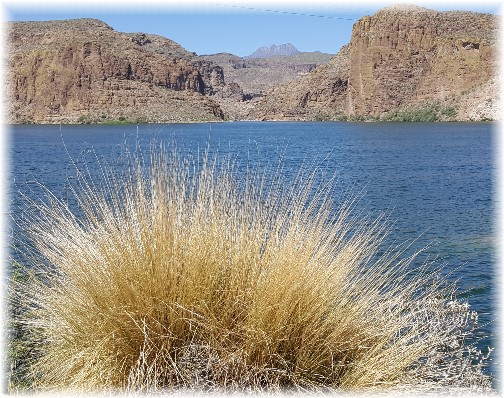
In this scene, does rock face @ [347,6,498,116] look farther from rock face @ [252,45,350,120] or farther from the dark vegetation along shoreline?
rock face @ [252,45,350,120]

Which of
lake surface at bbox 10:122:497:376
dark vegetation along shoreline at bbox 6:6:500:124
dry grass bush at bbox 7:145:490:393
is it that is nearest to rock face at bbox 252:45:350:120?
dark vegetation along shoreline at bbox 6:6:500:124

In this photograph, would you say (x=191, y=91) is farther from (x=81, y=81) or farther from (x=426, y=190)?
(x=426, y=190)

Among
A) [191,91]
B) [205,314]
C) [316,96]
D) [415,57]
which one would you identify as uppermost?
[415,57]

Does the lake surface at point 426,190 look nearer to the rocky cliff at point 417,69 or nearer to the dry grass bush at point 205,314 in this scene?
the dry grass bush at point 205,314

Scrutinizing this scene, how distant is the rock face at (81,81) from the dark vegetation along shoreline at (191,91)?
0.19 metres

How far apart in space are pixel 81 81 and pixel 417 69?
65815mm

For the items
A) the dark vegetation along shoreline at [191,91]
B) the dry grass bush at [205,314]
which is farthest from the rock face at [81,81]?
the dry grass bush at [205,314]

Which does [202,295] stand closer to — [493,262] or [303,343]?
[303,343]

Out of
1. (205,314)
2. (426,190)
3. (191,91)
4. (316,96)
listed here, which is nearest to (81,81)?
(191,91)

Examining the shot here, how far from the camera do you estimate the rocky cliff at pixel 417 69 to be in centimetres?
9956

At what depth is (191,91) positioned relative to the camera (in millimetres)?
138750

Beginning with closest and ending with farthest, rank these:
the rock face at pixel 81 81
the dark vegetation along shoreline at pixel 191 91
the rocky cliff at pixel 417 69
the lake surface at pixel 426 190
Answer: the lake surface at pixel 426 190 → the rocky cliff at pixel 417 69 → the dark vegetation along shoreline at pixel 191 91 → the rock face at pixel 81 81

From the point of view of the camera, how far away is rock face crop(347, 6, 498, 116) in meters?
102

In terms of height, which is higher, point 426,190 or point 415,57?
point 415,57
